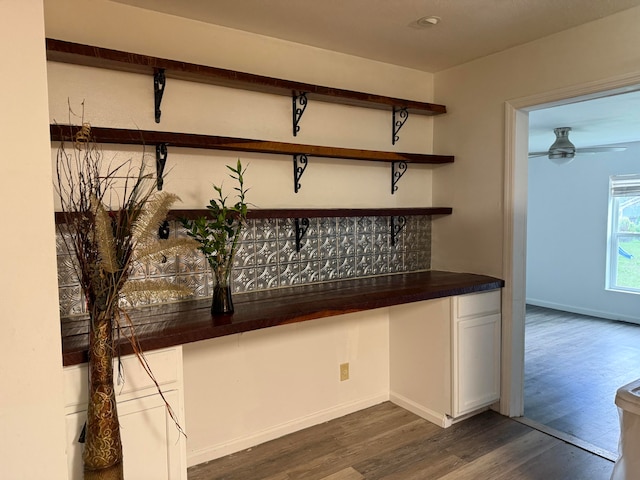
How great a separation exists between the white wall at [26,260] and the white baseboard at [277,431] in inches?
43.2

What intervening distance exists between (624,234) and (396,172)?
169 inches

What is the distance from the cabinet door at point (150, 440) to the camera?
5.43ft

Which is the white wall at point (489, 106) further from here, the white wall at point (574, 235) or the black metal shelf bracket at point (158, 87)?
the white wall at point (574, 235)

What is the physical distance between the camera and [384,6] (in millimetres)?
2102

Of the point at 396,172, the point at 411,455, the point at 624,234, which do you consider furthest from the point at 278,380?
the point at 624,234

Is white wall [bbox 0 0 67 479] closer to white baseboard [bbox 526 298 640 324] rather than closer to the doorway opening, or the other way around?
the doorway opening

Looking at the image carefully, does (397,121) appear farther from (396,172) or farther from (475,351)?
(475,351)

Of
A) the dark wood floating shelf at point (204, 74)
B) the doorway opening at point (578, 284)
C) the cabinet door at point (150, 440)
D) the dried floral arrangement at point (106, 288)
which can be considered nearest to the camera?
the dried floral arrangement at point (106, 288)

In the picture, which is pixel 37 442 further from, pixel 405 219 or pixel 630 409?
pixel 405 219

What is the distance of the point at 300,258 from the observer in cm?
264

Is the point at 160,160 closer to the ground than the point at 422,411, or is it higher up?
higher up

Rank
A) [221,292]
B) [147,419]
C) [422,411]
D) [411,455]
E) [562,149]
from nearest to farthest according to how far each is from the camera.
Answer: [147,419], [221,292], [411,455], [422,411], [562,149]

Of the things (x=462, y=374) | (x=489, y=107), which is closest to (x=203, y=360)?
(x=462, y=374)

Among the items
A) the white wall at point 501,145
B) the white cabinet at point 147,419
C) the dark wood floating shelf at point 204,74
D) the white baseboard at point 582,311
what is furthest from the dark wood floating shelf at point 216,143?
the white baseboard at point 582,311
